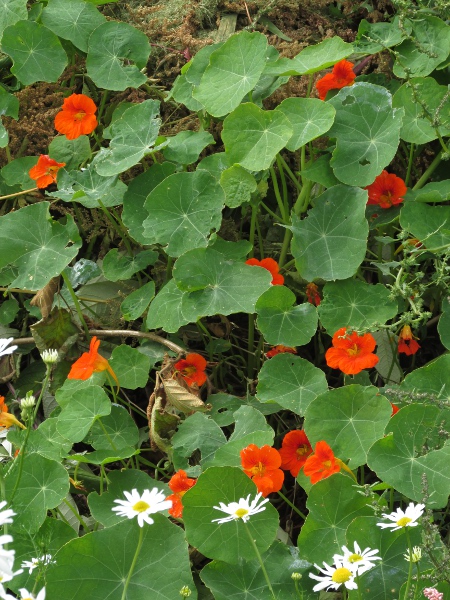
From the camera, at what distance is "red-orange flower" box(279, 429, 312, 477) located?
1978 mm

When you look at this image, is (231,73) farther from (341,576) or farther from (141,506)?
(341,576)

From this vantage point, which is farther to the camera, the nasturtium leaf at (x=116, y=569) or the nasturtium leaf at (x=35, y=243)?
the nasturtium leaf at (x=35, y=243)

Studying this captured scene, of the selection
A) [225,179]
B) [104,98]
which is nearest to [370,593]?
[225,179]

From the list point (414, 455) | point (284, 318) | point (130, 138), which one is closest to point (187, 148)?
point (130, 138)

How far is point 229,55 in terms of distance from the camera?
7.87ft

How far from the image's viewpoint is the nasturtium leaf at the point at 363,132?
88.0 inches

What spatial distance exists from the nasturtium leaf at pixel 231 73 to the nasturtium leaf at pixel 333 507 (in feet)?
3.65

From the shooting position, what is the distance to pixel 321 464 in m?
1.78

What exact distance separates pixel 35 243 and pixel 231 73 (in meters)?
0.74

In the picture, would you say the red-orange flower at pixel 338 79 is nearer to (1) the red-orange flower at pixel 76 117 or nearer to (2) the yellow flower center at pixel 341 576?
(1) the red-orange flower at pixel 76 117

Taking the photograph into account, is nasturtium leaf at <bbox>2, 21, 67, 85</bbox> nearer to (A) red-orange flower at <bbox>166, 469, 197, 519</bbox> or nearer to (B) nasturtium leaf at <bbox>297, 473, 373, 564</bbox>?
(A) red-orange flower at <bbox>166, 469, 197, 519</bbox>

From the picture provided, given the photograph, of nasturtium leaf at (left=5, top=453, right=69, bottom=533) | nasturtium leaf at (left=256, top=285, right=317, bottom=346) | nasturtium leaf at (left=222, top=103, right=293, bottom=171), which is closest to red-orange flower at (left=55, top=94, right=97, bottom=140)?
nasturtium leaf at (left=222, top=103, right=293, bottom=171)

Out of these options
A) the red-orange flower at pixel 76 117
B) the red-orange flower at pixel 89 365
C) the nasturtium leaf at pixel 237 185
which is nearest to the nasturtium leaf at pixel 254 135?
the nasturtium leaf at pixel 237 185

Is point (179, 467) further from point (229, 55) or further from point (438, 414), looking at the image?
point (229, 55)
